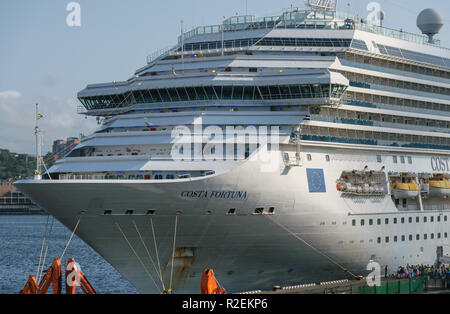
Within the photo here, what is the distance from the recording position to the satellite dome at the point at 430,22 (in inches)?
2057

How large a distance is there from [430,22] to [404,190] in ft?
60.5

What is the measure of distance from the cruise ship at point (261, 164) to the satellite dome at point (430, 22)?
10.2 meters

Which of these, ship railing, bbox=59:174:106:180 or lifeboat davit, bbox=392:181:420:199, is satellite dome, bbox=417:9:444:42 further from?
ship railing, bbox=59:174:106:180

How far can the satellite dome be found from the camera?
52.2 metres

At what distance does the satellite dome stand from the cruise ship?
10.2m

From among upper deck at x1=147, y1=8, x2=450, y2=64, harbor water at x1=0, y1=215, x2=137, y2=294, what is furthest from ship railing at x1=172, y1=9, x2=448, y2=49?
harbor water at x1=0, y1=215, x2=137, y2=294

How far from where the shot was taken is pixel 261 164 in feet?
103

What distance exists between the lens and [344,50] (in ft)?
125

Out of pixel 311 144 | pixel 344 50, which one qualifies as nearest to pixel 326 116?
pixel 311 144

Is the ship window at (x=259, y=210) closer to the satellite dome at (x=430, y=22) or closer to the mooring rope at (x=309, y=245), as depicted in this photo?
the mooring rope at (x=309, y=245)

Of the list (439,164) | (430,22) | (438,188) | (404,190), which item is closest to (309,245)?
(404,190)

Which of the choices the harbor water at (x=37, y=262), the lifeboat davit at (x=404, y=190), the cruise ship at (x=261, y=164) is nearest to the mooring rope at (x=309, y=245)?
the cruise ship at (x=261, y=164)
